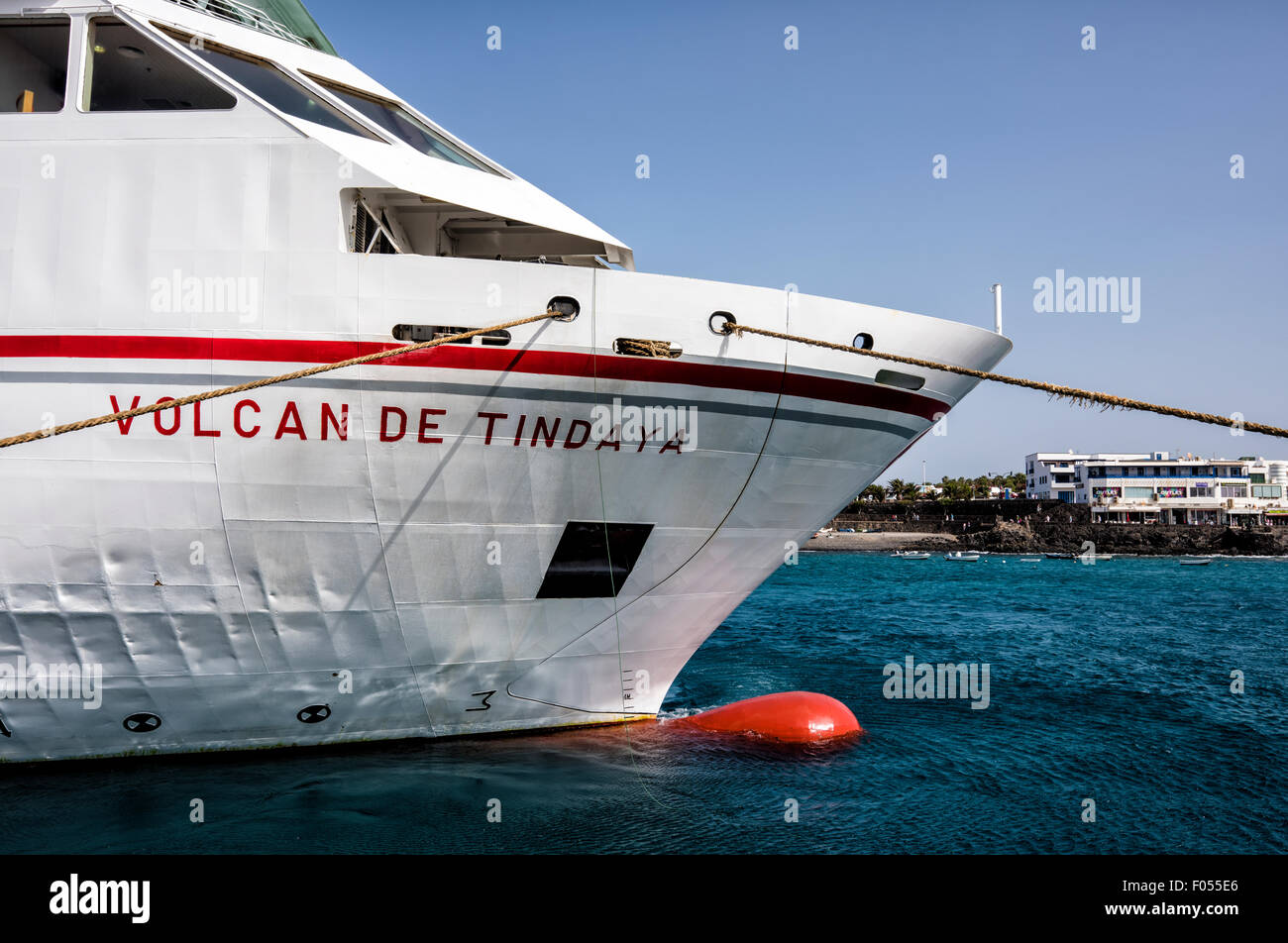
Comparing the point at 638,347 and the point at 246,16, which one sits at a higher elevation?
the point at 246,16

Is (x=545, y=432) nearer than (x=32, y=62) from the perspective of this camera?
Yes

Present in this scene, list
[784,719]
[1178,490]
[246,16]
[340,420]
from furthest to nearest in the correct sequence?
[1178,490] < [784,719] < [246,16] < [340,420]

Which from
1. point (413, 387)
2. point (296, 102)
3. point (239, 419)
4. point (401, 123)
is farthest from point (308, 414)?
point (401, 123)

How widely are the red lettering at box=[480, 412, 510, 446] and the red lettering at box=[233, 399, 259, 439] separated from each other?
1.79m

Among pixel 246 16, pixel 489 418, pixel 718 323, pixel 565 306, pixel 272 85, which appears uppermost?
pixel 246 16

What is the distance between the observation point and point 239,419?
244 inches

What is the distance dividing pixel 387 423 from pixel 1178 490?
337ft

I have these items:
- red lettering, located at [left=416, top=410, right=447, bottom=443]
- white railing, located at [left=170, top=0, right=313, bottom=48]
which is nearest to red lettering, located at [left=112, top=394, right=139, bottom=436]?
red lettering, located at [left=416, top=410, right=447, bottom=443]

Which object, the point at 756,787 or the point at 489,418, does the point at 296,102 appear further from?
the point at 756,787

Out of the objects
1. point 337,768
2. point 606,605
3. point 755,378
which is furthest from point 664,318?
point 337,768

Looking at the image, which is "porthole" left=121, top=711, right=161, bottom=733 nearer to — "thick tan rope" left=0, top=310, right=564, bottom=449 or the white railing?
"thick tan rope" left=0, top=310, right=564, bottom=449

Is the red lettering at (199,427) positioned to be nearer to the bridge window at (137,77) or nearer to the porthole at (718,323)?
the bridge window at (137,77)
